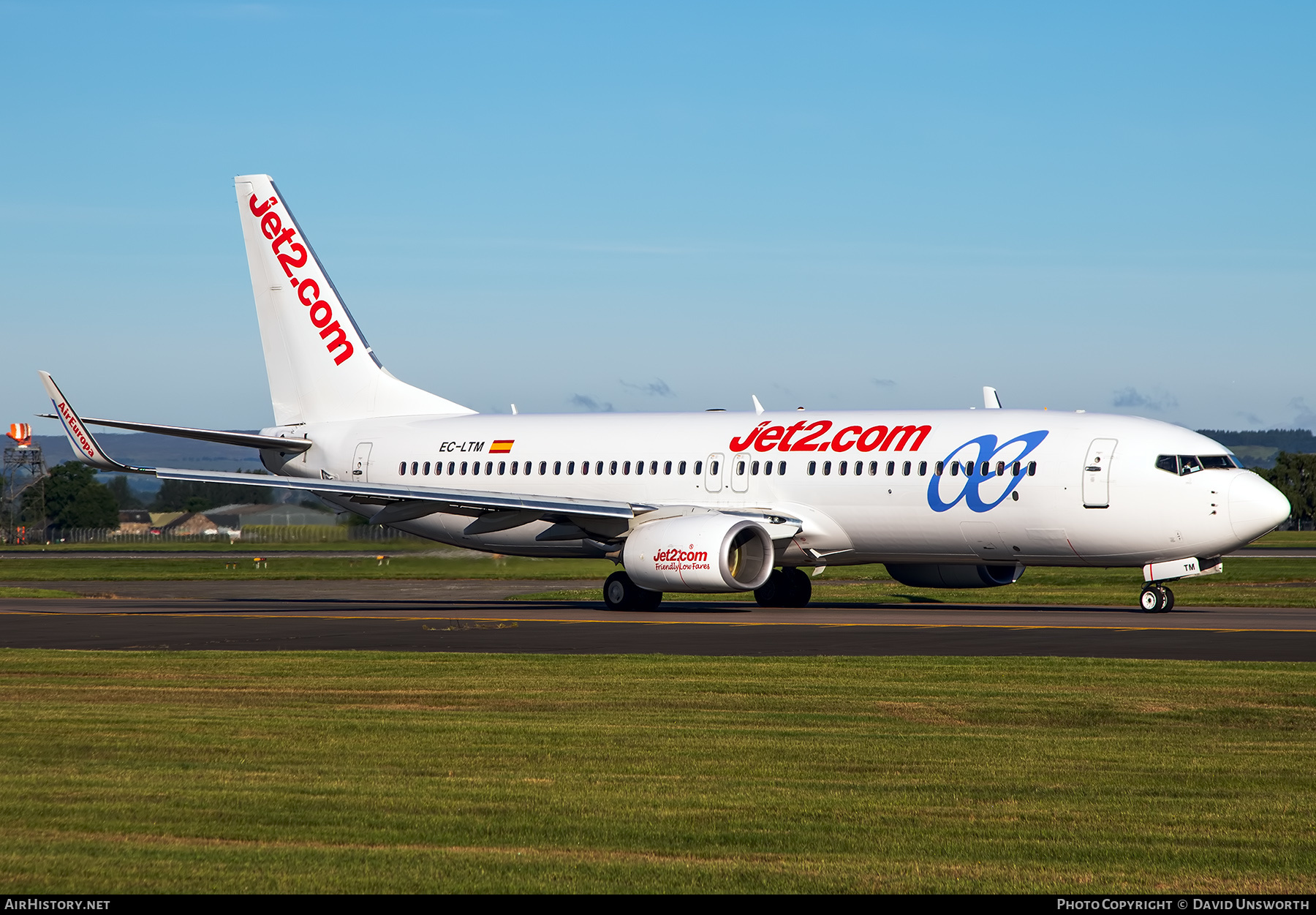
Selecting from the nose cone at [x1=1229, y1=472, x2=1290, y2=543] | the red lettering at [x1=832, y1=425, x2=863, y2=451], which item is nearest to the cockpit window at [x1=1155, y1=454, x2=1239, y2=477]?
the nose cone at [x1=1229, y1=472, x2=1290, y2=543]

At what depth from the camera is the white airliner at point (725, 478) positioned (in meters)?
29.7

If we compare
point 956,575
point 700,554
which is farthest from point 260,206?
point 956,575

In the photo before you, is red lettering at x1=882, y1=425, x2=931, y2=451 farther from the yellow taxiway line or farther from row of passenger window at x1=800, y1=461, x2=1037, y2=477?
the yellow taxiway line

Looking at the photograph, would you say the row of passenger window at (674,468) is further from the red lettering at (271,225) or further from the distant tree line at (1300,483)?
the distant tree line at (1300,483)

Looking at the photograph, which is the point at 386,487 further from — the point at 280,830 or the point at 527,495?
the point at 280,830

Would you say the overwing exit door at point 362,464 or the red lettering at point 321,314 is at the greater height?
the red lettering at point 321,314

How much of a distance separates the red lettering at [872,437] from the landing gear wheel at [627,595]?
5.37 metres

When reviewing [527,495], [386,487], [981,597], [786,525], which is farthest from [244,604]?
[981,597]

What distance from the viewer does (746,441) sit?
34000 millimetres

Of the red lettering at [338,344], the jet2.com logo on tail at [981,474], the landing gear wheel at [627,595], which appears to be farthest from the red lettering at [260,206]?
the jet2.com logo on tail at [981,474]

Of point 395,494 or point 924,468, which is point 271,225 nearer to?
point 395,494

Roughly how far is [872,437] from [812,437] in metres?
1.42

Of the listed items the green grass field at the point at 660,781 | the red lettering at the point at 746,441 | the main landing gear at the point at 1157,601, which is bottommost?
the main landing gear at the point at 1157,601

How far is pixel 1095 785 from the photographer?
11.1 m
